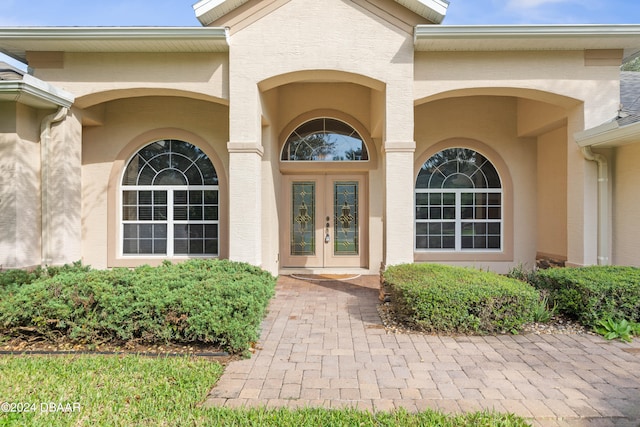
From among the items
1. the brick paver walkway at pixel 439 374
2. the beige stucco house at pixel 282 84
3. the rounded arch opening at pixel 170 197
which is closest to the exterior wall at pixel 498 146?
the beige stucco house at pixel 282 84

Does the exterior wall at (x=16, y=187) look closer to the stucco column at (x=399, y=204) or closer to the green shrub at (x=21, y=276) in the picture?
the green shrub at (x=21, y=276)

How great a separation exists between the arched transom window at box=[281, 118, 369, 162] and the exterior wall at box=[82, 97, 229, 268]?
176 cm

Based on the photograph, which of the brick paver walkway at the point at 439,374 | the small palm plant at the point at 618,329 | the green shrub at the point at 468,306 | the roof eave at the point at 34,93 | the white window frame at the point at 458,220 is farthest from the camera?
the white window frame at the point at 458,220

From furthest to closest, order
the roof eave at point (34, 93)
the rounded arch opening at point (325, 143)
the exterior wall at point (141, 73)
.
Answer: the rounded arch opening at point (325, 143) < the exterior wall at point (141, 73) < the roof eave at point (34, 93)

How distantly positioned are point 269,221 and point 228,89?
2.95 metres

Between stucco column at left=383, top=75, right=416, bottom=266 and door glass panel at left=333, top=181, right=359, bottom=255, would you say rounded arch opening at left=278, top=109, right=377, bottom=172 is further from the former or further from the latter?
stucco column at left=383, top=75, right=416, bottom=266

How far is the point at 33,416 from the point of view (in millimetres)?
2904

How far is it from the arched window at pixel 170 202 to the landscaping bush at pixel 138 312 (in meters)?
4.27

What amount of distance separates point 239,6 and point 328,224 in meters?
5.24

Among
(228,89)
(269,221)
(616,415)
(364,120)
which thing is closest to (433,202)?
(364,120)

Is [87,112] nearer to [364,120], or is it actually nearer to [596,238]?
[364,120]

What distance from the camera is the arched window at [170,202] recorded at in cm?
887

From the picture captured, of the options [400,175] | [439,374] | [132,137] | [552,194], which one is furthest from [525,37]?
[132,137]

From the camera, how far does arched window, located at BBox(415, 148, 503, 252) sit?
9266 millimetres
